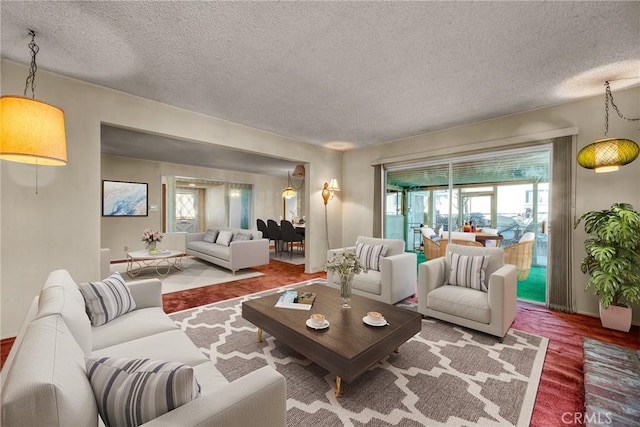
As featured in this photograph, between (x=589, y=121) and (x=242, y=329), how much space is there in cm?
471

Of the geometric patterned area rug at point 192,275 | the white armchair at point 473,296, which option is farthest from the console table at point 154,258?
the white armchair at point 473,296

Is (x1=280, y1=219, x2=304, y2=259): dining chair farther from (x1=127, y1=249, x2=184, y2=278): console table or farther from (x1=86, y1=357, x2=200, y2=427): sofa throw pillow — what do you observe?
(x1=86, y1=357, x2=200, y2=427): sofa throw pillow

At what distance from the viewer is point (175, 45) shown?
228cm

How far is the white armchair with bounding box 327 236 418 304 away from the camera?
336 cm

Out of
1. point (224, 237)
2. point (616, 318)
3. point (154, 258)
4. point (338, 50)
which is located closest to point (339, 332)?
point (338, 50)

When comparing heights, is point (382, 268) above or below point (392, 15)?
below

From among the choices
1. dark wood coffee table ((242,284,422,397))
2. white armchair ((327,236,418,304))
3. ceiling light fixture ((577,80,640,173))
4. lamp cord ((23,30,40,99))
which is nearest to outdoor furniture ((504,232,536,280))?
ceiling light fixture ((577,80,640,173))

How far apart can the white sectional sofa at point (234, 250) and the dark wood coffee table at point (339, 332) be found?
2700mm

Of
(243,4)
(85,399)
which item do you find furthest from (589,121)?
(85,399)

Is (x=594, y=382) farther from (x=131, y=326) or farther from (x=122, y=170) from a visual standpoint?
(x=122, y=170)

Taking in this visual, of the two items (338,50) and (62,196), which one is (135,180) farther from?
(338,50)

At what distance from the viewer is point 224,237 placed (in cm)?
605

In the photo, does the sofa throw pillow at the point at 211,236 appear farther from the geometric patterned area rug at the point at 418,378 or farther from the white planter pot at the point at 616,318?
the white planter pot at the point at 616,318

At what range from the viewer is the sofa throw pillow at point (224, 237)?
595cm
